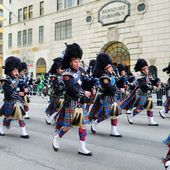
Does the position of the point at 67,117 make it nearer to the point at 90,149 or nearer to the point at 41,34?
the point at 90,149

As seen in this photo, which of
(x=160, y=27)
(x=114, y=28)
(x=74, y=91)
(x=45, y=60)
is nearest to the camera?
(x=74, y=91)

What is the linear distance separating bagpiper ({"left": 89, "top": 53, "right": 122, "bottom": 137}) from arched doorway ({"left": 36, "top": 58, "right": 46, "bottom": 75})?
2831cm

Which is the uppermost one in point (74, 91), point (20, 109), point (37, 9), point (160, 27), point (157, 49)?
point (37, 9)

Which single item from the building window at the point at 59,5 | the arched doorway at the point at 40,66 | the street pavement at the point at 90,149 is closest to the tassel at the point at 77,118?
the street pavement at the point at 90,149

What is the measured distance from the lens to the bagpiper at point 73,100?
20.6ft

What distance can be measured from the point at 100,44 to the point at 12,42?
53.1 feet

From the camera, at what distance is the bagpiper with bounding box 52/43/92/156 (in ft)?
20.6

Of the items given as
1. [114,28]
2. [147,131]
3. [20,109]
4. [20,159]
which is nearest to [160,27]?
[114,28]

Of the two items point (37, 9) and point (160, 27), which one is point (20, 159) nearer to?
point (160, 27)

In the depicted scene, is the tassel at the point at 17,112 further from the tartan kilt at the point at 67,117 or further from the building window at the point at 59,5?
the building window at the point at 59,5

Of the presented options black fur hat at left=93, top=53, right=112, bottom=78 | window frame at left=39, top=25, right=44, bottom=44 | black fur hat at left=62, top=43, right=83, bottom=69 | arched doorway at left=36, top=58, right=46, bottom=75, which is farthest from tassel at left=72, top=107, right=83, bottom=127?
window frame at left=39, top=25, right=44, bottom=44

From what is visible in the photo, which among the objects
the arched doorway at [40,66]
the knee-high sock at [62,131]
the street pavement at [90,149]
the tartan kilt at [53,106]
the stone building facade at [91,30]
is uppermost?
the stone building facade at [91,30]

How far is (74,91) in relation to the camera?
631 centimetres

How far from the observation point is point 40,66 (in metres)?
36.9
